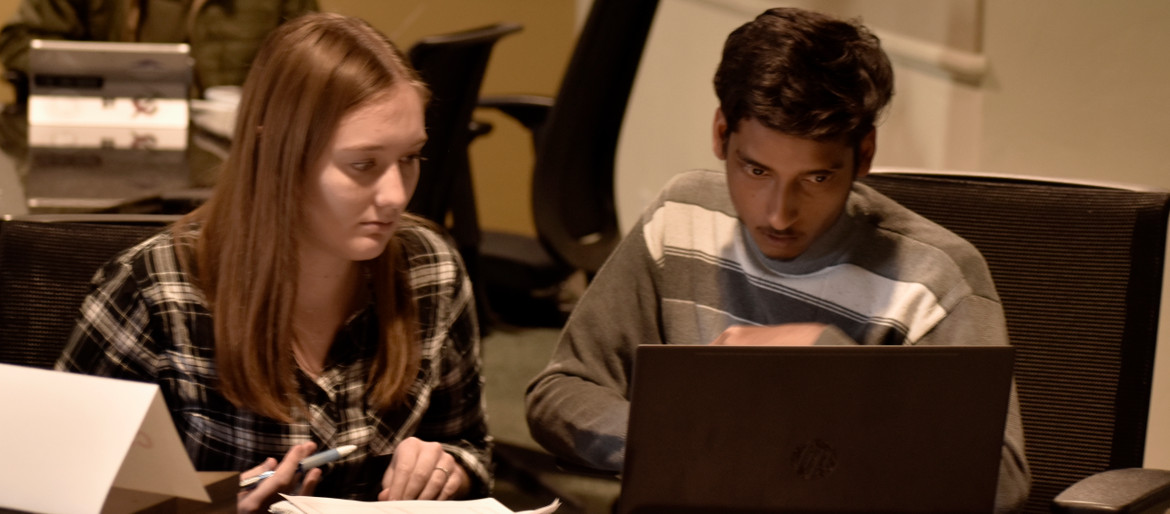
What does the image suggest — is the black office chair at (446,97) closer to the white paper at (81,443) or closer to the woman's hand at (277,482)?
the woman's hand at (277,482)

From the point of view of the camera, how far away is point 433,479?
131 cm

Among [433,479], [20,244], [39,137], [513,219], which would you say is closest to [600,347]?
[433,479]

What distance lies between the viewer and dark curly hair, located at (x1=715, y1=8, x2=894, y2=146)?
1.35 m

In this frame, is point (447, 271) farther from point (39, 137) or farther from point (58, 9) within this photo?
point (58, 9)

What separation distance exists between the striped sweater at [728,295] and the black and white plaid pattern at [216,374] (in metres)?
0.14

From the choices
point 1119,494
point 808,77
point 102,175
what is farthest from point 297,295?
point 102,175

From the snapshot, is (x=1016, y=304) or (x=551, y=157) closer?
(x=1016, y=304)

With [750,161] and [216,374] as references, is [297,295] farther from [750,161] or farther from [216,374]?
[750,161]

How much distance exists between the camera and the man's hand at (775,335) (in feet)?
4.34

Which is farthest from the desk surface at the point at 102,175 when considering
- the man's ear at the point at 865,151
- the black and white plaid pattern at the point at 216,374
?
the man's ear at the point at 865,151

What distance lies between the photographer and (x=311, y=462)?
4.01 feet

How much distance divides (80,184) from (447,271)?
39.7 inches

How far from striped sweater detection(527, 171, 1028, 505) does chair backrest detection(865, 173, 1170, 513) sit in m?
0.15

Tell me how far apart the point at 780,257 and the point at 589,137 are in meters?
1.40
